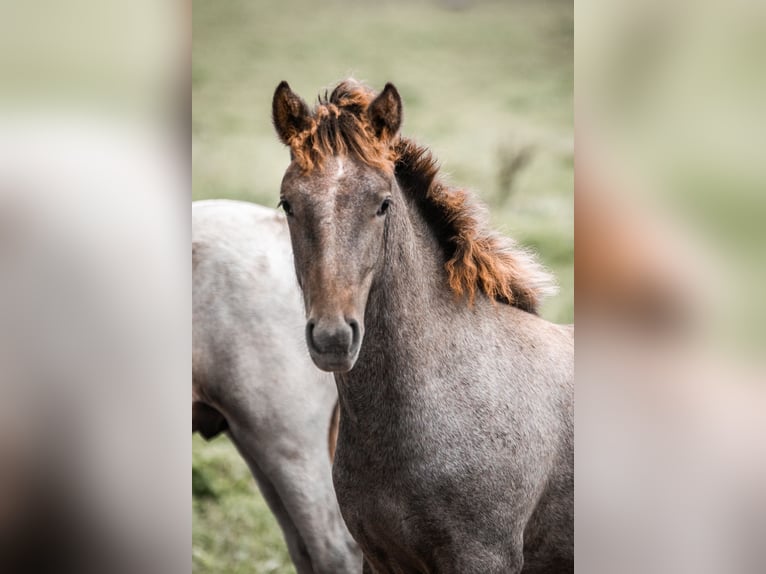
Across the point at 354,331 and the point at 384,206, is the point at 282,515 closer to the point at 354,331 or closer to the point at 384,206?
the point at 354,331

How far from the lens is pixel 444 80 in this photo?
202 cm

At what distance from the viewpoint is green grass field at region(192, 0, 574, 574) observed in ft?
6.54

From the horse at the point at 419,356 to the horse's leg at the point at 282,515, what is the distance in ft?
1.01

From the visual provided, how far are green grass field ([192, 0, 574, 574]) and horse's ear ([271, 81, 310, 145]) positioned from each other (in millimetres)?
240

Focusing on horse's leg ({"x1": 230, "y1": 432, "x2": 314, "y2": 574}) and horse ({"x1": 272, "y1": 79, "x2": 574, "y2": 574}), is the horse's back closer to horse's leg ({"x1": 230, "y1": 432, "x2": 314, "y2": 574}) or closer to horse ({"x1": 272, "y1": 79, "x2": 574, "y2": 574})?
horse's leg ({"x1": 230, "y1": 432, "x2": 314, "y2": 574})

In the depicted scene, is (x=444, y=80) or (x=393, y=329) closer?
(x=393, y=329)

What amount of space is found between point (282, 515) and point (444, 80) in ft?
3.86

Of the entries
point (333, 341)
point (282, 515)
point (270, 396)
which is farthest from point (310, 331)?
point (282, 515)

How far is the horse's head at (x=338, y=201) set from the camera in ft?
5.35
